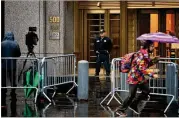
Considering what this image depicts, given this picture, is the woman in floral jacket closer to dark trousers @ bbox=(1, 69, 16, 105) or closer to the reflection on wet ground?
the reflection on wet ground

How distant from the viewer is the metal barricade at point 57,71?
48.2 ft

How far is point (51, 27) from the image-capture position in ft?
71.5

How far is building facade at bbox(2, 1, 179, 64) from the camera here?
71.1 ft

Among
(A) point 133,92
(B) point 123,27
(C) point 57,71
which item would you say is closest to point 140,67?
(A) point 133,92

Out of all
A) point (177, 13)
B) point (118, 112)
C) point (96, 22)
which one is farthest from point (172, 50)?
point (118, 112)

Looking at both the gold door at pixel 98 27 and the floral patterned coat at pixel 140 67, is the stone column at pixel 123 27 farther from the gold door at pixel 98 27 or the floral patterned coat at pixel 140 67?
the floral patterned coat at pixel 140 67

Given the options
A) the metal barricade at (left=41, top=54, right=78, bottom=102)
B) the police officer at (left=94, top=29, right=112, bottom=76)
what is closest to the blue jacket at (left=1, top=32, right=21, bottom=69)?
the metal barricade at (left=41, top=54, right=78, bottom=102)

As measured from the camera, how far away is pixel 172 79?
45.0ft

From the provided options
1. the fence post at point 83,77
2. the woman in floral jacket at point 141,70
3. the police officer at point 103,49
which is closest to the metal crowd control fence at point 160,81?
the fence post at point 83,77

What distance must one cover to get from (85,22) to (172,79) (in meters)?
10.7

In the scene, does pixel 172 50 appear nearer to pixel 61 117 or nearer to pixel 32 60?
pixel 32 60

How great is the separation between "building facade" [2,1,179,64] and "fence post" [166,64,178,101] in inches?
339

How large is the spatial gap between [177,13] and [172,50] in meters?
1.68

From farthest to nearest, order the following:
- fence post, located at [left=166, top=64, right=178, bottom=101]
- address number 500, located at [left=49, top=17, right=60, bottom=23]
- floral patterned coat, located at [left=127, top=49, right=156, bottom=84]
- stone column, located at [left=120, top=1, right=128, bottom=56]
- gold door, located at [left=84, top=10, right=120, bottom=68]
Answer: gold door, located at [left=84, top=10, right=120, bottom=68] < stone column, located at [left=120, top=1, right=128, bottom=56] < address number 500, located at [left=49, top=17, right=60, bottom=23] < fence post, located at [left=166, top=64, right=178, bottom=101] < floral patterned coat, located at [left=127, top=49, right=156, bottom=84]
